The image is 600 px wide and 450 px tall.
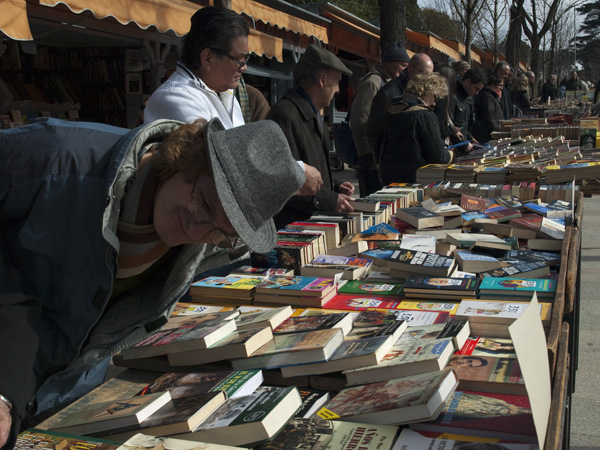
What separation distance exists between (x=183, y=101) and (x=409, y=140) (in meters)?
2.38

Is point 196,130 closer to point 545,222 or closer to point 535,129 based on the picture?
point 545,222

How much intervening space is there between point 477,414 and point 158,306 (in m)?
0.80

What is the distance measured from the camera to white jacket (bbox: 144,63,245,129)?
2.68 metres

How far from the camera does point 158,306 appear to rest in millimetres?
1556

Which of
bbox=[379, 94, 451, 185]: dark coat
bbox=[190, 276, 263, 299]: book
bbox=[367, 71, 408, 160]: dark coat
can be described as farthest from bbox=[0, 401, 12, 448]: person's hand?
bbox=[367, 71, 408, 160]: dark coat

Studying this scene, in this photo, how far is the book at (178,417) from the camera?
3.94 ft

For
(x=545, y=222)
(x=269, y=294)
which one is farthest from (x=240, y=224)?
(x=545, y=222)

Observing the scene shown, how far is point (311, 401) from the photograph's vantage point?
139cm

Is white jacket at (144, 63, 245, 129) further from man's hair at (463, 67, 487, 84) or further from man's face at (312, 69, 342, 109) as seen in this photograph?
man's hair at (463, 67, 487, 84)

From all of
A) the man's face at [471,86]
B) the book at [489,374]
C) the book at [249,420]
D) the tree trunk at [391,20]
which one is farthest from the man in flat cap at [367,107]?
the book at [249,420]

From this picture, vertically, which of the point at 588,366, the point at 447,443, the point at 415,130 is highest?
the point at 415,130

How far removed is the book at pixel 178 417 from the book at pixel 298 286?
74cm

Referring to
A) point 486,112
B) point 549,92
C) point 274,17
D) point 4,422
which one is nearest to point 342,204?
point 4,422

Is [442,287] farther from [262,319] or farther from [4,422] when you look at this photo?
[4,422]
